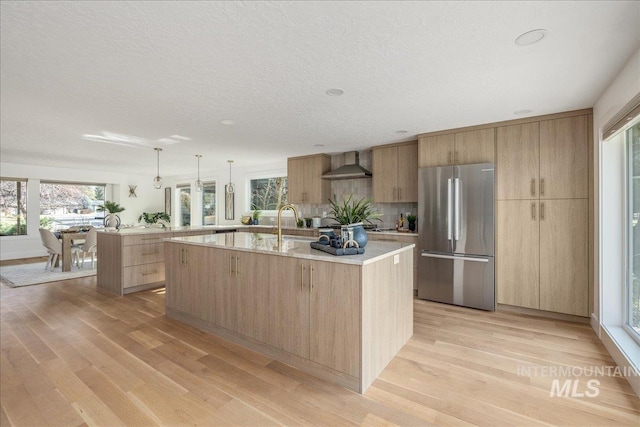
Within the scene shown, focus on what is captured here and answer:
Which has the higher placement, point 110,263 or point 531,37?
point 531,37

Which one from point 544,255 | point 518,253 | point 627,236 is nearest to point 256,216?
point 518,253

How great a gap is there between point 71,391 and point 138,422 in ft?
2.28

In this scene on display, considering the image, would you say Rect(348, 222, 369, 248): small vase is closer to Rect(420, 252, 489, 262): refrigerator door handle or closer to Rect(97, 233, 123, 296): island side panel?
Rect(420, 252, 489, 262): refrigerator door handle

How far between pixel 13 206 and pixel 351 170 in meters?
8.29

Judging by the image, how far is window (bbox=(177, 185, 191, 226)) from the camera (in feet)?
29.8

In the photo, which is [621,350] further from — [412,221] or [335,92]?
[335,92]

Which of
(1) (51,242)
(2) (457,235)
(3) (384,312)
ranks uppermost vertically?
(2) (457,235)

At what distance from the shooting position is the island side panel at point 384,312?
2.04 metres

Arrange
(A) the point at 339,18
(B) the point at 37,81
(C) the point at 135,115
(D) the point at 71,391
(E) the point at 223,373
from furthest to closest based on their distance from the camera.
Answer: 1. (C) the point at 135,115
2. (B) the point at 37,81
3. (E) the point at 223,373
4. (D) the point at 71,391
5. (A) the point at 339,18

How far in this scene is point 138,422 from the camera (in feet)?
5.65

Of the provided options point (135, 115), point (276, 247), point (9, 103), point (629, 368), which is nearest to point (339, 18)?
point (276, 247)

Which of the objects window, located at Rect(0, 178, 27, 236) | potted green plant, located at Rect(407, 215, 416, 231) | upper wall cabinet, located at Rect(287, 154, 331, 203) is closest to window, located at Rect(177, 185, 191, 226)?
window, located at Rect(0, 178, 27, 236)

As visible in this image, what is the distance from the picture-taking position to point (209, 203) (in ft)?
28.0

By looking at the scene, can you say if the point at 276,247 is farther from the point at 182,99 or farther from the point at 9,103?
the point at 9,103
